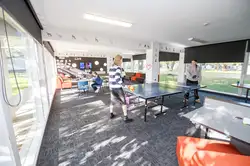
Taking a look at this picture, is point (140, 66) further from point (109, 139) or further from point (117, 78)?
Answer: point (109, 139)

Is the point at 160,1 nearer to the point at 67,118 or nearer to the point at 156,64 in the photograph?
the point at 67,118

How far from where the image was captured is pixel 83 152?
189cm

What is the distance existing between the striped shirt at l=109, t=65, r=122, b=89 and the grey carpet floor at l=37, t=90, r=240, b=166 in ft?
3.20

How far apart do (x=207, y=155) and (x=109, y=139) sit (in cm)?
168

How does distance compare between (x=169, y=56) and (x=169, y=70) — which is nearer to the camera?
(x=169, y=56)

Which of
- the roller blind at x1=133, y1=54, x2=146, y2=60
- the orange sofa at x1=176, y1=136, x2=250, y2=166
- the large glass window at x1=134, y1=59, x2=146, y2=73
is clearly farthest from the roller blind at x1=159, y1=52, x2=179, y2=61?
the orange sofa at x1=176, y1=136, x2=250, y2=166

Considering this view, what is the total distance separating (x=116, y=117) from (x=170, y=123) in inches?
55.7

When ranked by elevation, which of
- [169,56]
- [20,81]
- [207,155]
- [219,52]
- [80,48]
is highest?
[80,48]

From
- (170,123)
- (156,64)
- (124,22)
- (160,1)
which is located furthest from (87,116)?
(156,64)

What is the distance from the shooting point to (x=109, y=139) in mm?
2213

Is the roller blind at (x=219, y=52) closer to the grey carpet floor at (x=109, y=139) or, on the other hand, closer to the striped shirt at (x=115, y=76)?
the grey carpet floor at (x=109, y=139)

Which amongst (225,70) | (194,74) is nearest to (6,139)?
(194,74)

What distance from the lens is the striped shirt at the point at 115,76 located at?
105 inches

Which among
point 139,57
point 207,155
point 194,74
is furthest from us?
point 139,57
